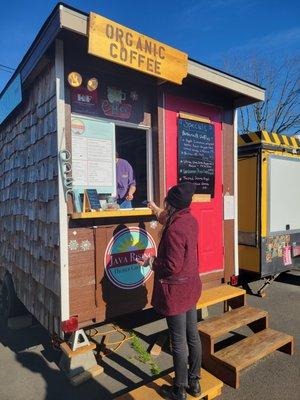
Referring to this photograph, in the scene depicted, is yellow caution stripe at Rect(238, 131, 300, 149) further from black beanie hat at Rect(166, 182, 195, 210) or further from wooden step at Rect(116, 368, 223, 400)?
wooden step at Rect(116, 368, 223, 400)

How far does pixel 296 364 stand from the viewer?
3.87 meters

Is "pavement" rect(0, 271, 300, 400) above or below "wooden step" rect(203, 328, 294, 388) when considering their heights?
below

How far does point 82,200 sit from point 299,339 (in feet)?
10.7

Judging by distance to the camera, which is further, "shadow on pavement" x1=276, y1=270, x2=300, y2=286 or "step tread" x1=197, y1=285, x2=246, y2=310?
"shadow on pavement" x1=276, y1=270, x2=300, y2=286

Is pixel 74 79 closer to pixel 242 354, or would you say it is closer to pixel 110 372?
pixel 110 372

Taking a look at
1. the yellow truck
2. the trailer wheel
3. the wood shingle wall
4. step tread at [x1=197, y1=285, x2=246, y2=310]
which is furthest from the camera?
the yellow truck

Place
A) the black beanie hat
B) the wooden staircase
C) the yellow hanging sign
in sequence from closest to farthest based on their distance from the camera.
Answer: the black beanie hat, the yellow hanging sign, the wooden staircase

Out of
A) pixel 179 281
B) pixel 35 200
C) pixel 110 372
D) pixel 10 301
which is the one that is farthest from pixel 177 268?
pixel 10 301

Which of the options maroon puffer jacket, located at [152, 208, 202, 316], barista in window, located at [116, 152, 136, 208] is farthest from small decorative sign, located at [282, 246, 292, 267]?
maroon puffer jacket, located at [152, 208, 202, 316]

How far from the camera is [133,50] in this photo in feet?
11.4

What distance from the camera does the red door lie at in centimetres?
445

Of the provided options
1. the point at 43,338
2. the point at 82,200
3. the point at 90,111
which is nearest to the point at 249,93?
the point at 90,111

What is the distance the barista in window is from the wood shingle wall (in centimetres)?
91

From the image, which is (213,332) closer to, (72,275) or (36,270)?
(72,275)
